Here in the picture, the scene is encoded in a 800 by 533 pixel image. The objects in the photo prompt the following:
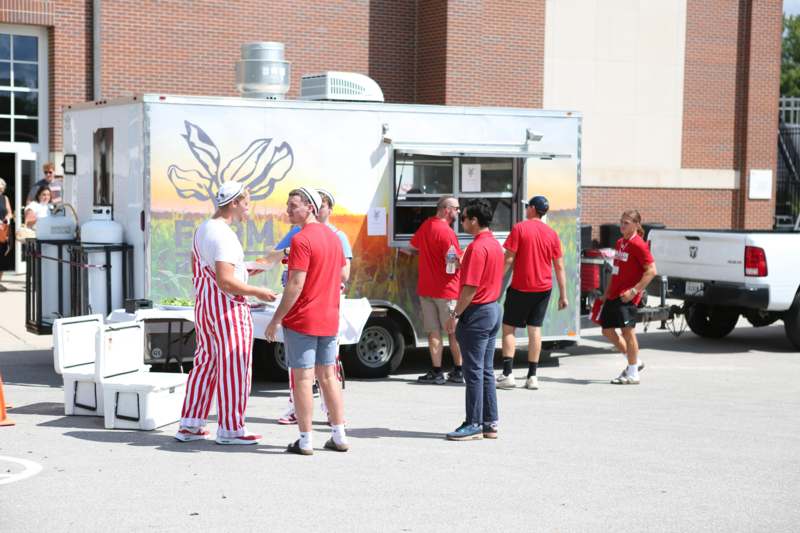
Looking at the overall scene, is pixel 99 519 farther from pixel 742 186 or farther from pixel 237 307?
pixel 742 186

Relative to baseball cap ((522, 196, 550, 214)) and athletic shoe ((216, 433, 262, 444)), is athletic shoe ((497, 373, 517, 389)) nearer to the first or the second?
baseball cap ((522, 196, 550, 214))

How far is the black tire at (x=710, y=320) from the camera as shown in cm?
1540

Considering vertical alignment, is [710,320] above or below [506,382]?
above

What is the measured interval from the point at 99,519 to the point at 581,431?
13.3 ft

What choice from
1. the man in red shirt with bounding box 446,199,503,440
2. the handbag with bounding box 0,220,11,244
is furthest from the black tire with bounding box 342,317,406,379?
the handbag with bounding box 0,220,11,244

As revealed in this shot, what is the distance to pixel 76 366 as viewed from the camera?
30.9 ft

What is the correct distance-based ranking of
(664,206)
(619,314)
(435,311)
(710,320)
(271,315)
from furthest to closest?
1. (664,206)
2. (710,320)
3. (619,314)
4. (435,311)
5. (271,315)

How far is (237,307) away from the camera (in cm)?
813

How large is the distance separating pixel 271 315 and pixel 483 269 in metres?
2.62

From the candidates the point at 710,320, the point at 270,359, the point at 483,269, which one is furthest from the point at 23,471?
the point at 710,320

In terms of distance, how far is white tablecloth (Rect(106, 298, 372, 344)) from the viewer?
10359 mm

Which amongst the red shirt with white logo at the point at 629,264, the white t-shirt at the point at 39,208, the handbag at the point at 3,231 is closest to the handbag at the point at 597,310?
the red shirt with white logo at the point at 629,264

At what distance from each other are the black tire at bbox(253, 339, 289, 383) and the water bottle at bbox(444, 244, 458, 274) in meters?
1.76

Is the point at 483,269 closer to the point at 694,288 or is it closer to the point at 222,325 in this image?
the point at 222,325
